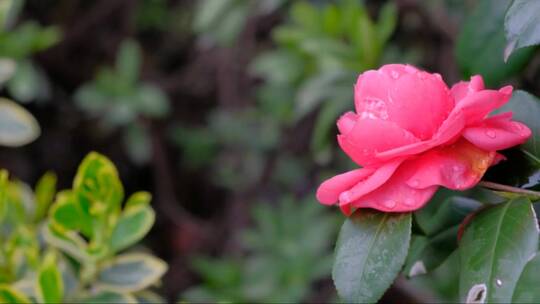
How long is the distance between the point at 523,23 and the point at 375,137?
207 mm

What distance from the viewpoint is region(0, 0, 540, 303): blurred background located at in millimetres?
1765

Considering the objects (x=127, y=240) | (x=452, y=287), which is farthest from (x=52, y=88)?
(x=127, y=240)

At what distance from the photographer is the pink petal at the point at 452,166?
2.42 ft

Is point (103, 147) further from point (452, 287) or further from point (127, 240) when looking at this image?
point (127, 240)

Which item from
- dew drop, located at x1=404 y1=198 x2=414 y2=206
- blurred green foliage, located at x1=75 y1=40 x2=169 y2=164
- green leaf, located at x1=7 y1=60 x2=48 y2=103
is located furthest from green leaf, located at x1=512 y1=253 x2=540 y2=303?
blurred green foliage, located at x1=75 y1=40 x2=169 y2=164

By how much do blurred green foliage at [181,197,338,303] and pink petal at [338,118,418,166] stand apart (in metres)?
1.08

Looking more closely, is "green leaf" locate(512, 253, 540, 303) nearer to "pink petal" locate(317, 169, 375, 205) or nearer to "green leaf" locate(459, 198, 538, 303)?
"green leaf" locate(459, 198, 538, 303)

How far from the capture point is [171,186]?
287 cm

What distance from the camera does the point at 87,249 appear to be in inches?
43.1

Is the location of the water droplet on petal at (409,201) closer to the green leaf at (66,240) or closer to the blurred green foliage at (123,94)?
the green leaf at (66,240)

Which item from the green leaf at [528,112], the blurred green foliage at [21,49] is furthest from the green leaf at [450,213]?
the blurred green foliage at [21,49]

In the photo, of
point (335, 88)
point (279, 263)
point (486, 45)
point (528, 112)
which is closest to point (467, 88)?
point (528, 112)

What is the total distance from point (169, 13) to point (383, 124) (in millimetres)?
2176

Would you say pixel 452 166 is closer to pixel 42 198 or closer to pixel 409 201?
pixel 409 201
